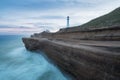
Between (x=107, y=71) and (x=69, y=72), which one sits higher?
(x=107, y=71)

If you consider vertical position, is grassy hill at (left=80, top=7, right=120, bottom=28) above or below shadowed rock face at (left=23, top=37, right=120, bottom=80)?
above

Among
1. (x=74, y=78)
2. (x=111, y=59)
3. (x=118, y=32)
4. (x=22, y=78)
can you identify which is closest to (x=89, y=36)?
(x=118, y=32)

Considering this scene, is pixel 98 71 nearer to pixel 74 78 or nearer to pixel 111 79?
pixel 111 79

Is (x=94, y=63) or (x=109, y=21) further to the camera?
(x=109, y=21)

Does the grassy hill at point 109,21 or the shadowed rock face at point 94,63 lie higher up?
the grassy hill at point 109,21

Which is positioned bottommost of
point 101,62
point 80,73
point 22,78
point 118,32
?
point 22,78

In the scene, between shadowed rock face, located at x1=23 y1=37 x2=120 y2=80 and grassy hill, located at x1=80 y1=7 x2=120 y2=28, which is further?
grassy hill, located at x1=80 y1=7 x2=120 y2=28

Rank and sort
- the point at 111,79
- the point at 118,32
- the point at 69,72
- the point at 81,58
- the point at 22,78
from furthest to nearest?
the point at 22,78, the point at 69,72, the point at 118,32, the point at 81,58, the point at 111,79

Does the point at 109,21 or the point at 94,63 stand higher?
the point at 109,21

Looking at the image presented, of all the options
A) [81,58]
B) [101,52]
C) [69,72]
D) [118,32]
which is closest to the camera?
[101,52]

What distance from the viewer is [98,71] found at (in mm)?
3240

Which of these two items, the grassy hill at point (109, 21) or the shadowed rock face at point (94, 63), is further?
the grassy hill at point (109, 21)

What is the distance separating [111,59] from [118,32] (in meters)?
2.45

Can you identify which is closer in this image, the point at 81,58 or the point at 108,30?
the point at 81,58
